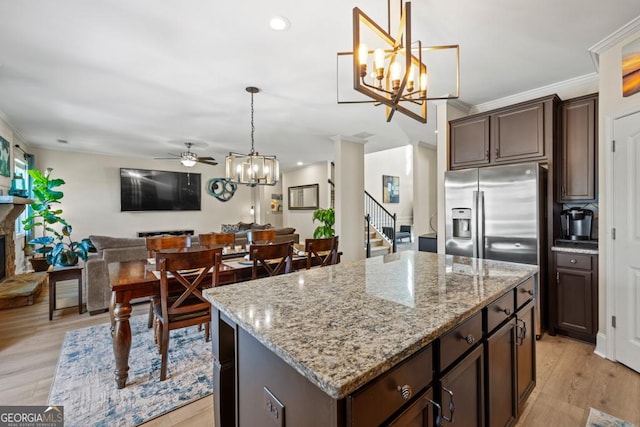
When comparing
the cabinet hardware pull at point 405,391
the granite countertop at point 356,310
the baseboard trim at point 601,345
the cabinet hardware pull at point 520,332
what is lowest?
the baseboard trim at point 601,345

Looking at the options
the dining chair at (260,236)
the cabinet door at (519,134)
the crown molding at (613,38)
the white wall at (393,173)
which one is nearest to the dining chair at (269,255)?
the dining chair at (260,236)

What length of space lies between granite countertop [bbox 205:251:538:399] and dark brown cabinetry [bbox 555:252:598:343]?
1420 mm

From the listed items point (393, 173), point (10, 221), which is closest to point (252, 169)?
point (10, 221)

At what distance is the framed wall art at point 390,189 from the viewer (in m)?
9.39

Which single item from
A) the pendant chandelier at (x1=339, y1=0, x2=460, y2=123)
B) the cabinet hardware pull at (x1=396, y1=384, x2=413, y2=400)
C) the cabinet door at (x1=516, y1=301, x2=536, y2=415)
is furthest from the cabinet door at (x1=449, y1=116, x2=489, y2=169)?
the cabinet hardware pull at (x1=396, y1=384, x2=413, y2=400)

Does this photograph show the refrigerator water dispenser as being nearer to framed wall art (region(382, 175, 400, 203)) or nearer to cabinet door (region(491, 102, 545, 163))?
cabinet door (region(491, 102, 545, 163))

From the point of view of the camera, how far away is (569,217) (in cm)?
298

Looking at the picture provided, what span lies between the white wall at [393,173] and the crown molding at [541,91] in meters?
5.60

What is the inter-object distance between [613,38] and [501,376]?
2.71 metres

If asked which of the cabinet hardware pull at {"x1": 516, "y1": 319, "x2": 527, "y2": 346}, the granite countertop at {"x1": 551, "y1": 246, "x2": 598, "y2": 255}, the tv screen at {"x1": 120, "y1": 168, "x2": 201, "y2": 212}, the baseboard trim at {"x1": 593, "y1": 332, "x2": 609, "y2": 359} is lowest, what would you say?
the baseboard trim at {"x1": 593, "y1": 332, "x2": 609, "y2": 359}

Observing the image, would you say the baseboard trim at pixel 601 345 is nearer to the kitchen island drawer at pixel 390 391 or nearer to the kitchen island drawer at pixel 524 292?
the kitchen island drawer at pixel 524 292

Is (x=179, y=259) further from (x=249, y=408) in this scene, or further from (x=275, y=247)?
(x=249, y=408)

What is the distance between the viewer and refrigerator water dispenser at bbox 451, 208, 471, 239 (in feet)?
10.4

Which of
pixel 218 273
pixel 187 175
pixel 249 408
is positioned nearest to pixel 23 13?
pixel 218 273
